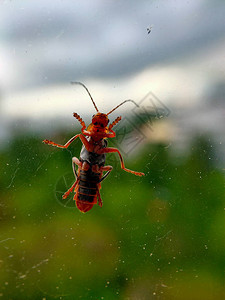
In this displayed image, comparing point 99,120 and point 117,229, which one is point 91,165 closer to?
point 99,120

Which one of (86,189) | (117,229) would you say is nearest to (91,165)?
(86,189)

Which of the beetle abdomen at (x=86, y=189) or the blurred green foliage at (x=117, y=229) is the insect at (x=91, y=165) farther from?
the blurred green foliage at (x=117, y=229)

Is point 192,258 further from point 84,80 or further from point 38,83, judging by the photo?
point 38,83

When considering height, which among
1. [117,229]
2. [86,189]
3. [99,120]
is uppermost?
[99,120]

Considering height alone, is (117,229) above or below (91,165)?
below

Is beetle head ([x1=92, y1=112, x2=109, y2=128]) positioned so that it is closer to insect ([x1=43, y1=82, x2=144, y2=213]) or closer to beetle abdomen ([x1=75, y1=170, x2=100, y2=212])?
insect ([x1=43, y1=82, x2=144, y2=213])

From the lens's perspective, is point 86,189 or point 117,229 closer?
point 86,189

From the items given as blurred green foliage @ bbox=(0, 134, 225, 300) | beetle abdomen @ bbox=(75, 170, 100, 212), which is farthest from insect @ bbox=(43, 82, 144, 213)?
blurred green foliage @ bbox=(0, 134, 225, 300)

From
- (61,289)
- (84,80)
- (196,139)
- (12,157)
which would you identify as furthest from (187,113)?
(61,289)
